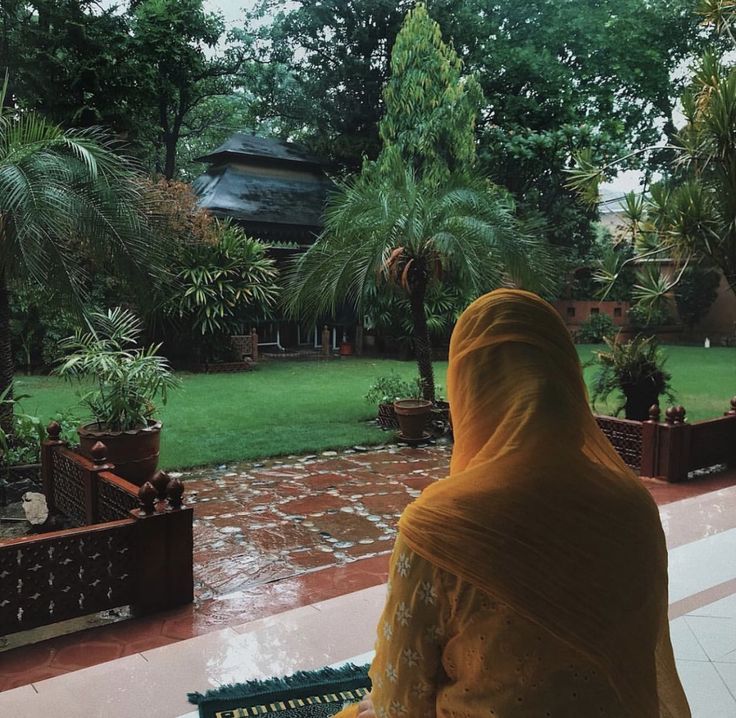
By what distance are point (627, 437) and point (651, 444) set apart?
280 mm

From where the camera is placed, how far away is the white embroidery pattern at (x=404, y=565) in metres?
1.12

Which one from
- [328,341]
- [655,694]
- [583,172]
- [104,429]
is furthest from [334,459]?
[328,341]

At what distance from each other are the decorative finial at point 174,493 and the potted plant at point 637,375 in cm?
481

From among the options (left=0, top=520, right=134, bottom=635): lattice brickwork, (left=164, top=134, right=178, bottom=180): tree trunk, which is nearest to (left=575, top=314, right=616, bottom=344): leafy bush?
(left=164, top=134, right=178, bottom=180): tree trunk

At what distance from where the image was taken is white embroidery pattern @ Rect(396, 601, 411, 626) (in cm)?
110

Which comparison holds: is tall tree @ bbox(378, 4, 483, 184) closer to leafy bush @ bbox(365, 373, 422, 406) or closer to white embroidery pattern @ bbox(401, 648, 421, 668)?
leafy bush @ bbox(365, 373, 422, 406)

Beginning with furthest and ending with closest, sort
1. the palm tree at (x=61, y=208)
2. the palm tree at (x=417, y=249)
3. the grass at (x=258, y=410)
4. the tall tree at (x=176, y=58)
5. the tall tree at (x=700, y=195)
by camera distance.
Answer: the tall tree at (x=176, y=58) → the palm tree at (x=417, y=249) → the grass at (x=258, y=410) → the tall tree at (x=700, y=195) → the palm tree at (x=61, y=208)

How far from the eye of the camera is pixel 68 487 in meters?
4.46

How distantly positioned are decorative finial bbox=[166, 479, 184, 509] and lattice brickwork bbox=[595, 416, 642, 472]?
383 cm

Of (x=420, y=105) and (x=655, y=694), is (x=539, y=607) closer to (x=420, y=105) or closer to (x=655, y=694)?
(x=655, y=694)

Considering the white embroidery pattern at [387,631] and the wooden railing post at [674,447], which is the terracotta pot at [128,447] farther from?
the white embroidery pattern at [387,631]

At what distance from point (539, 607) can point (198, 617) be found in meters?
2.53

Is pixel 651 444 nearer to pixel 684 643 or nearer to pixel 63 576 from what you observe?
pixel 684 643

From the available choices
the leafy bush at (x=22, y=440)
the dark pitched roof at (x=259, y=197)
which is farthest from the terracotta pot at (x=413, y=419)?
the dark pitched roof at (x=259, y=197)
